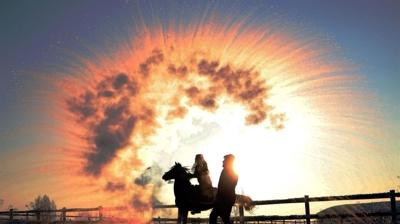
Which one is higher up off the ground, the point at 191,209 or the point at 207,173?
the point at 207,173

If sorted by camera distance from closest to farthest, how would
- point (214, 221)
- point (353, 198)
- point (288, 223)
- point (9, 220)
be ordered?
1. point (214, 221)
2. point (353, 198)
3. point (288, 223)
4. point (9, 220)

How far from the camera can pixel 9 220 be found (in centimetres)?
3058

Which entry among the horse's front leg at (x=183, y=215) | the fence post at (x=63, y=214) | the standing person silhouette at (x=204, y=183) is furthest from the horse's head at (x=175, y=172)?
the fence post at (x=63, y=214)

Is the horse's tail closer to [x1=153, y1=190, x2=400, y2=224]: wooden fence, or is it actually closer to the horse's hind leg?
[x1=153, y1=190, x2=400, y2=224]: wooden fence

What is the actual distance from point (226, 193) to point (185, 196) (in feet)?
11.8

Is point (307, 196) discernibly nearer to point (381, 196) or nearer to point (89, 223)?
point (381, 196)

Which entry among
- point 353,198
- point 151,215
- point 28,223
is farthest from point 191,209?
point 28,223

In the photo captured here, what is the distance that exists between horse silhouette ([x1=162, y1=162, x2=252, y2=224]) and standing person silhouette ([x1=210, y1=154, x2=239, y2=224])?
3013 mm

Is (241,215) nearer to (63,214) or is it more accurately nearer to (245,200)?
(245,200)

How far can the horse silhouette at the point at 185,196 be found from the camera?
1602 centimetres

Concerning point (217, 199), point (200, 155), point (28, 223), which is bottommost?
point (28, 223)

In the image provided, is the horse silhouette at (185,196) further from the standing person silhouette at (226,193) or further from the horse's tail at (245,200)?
the standing person silhouette at (226,193)

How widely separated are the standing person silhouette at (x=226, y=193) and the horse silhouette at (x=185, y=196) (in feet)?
9.89

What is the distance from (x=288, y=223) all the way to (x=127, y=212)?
8012 millimetres
